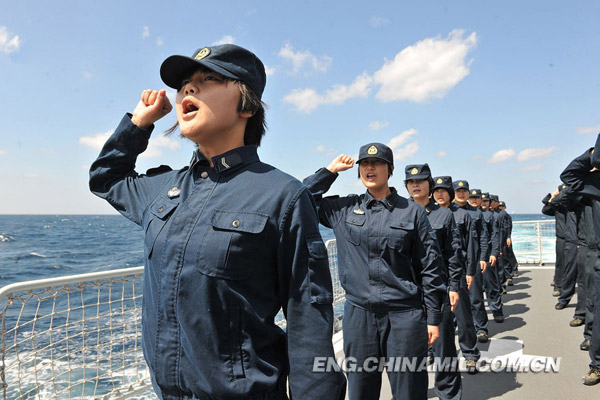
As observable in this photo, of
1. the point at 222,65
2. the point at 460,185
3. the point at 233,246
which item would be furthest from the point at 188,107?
the point at 460,185

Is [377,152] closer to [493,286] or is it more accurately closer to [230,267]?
[230,267]

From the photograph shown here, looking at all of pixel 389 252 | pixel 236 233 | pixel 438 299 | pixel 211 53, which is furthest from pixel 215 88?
pixel 438 299

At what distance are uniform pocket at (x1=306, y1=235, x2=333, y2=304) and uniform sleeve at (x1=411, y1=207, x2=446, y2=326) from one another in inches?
83.3

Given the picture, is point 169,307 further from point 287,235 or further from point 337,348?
point 337,348

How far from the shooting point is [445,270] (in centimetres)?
434

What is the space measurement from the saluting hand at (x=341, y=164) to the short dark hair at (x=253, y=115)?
6.63 ft

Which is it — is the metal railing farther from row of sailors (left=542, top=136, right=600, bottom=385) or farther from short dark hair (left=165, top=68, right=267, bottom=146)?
row of sailors (left=542, top=136, right=600, bottom=385)

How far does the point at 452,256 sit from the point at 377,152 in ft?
6.07

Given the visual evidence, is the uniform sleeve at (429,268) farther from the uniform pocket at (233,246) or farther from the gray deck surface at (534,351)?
the uniform pocket at (233,246)

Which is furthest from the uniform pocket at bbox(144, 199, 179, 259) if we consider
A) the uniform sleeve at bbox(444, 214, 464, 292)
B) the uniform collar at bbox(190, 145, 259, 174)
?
the uniform sleeve at bbox(444, 214, 464, 292)

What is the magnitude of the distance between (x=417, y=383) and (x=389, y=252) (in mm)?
968

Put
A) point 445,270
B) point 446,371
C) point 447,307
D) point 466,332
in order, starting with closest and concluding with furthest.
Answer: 1. point 446,371
2. point 447,307
3. point 445,270
4. point 466,332

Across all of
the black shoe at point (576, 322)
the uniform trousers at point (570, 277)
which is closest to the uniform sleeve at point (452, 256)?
the black shoe at point (576, 322)

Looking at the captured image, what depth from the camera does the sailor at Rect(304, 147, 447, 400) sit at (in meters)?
2.94
